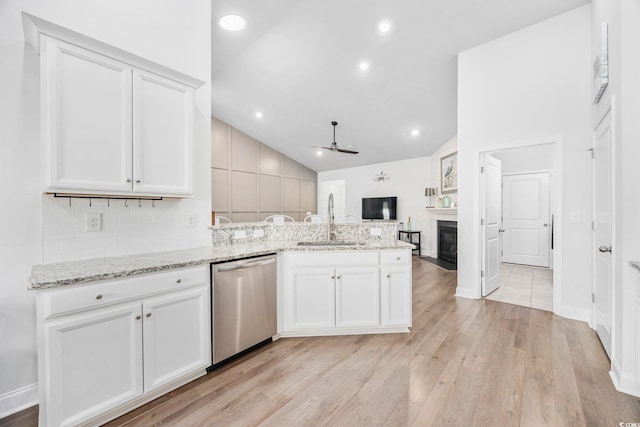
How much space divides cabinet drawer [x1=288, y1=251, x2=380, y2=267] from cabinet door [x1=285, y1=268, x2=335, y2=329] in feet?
0.18

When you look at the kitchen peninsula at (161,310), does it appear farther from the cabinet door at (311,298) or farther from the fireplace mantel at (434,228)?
the fireplace mantel at (434,228)

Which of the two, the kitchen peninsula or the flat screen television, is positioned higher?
the flat screen television

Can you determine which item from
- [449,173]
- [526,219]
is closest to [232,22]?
[449,173]

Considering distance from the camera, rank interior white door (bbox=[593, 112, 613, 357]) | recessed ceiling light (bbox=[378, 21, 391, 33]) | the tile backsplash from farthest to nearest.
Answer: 1. recessed ceiling light (bbox=[378, 21, 391, 33])
2. interior white door (bbox=[593, 112, 613, 357])
3. the tile backsplash

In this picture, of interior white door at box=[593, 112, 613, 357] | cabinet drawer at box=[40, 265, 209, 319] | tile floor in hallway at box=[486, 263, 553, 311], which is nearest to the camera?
cabinet drawer at box=[40, 265, 209, 319]

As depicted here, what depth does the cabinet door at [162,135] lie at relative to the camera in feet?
6.18

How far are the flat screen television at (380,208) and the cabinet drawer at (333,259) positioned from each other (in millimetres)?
5637

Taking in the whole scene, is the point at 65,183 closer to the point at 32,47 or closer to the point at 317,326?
the point at 32,47

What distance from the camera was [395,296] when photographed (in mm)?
2576

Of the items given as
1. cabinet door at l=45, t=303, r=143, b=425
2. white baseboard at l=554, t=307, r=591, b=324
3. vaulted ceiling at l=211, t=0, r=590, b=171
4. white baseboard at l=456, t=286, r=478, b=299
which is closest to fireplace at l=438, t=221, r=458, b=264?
vaulted ceiling at l=211, t=0, r=590, b=171

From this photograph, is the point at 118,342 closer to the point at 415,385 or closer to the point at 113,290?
the point at 113,290

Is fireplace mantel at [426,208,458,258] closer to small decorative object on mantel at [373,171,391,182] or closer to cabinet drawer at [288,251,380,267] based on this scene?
small decorative object on mantel at [373,171,391,182]

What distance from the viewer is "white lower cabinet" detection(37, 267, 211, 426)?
1363 mm

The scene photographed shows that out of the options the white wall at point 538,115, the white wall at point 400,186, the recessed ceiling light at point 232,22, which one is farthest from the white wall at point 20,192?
the white wall at point 400,186
